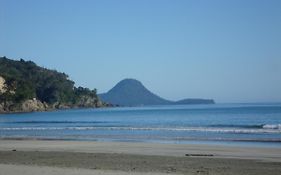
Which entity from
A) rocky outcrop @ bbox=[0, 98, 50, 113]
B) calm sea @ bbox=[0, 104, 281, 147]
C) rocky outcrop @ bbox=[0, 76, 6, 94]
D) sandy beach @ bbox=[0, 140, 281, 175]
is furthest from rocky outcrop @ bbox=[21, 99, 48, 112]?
sandy beach @ bbox=[0, 140, 281, 175]

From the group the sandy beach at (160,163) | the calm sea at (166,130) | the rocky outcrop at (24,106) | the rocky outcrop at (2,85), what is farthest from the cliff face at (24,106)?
the sandy beach at (160,163)

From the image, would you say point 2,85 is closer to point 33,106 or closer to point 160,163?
point 33,106

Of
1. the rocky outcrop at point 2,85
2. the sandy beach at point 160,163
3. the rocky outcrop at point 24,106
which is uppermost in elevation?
the rocky outcrop at point 2,85

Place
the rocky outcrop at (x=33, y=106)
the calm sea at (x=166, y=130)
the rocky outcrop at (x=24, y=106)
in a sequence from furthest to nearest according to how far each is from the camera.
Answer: the rocky outcrop at (x=33, y=106) < the rocky outcrop at (x=24, y=106) < the calm sea at (x=166, y=130)

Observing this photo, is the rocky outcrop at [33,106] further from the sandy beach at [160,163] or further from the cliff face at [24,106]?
the sandy beach at [160,163]

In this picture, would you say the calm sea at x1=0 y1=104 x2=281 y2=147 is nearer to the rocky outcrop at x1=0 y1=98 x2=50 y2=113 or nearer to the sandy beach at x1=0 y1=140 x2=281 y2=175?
the sandy beach at x1=0 y1=140 x2=281 y2=175

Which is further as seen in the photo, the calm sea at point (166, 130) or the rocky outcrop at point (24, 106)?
the rocky outcrop at point (24, 106)

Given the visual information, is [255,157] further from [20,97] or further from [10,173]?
[20,97]

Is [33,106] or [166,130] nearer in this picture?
[166,130]

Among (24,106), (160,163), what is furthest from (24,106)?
(160,163)

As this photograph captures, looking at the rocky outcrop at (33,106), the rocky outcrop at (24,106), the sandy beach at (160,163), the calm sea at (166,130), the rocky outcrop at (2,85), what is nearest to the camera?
the sandy beach at (160,163)

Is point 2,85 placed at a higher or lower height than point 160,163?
higher

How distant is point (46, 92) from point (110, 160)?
578ft

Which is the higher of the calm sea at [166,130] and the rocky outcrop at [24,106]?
the rocky outcrop at [24,106]
